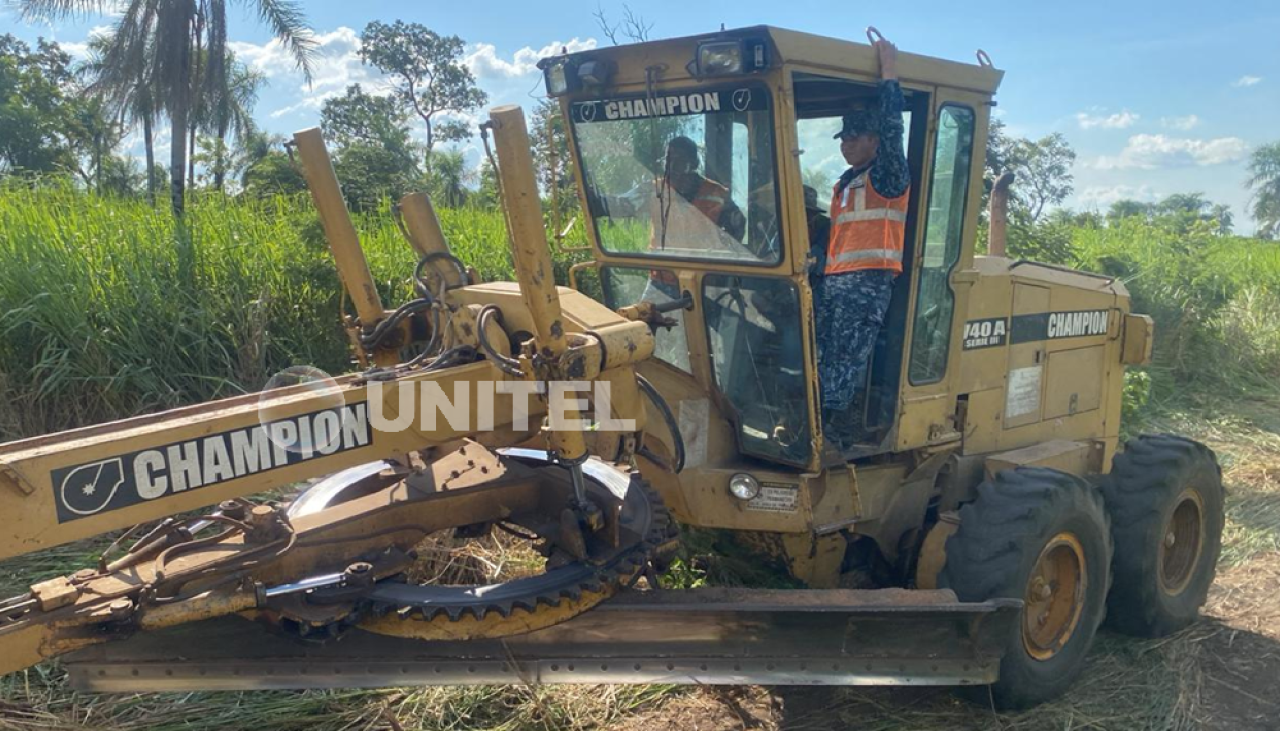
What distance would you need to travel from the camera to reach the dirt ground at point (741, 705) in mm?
3367

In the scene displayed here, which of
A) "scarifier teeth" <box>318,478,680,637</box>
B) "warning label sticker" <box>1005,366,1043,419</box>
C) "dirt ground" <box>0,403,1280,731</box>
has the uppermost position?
"warning label sticker" <box>1005,366,1043,419</box>

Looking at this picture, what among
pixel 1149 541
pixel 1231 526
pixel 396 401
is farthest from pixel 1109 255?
pixel 396 401

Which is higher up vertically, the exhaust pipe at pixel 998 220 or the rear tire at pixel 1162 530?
the exhaust pipe at pixel 998 220

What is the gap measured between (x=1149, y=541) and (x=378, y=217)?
558cm

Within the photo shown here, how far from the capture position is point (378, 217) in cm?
727

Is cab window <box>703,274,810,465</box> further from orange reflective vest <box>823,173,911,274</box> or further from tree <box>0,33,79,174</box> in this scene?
tree <box>0,33,79,174</box>

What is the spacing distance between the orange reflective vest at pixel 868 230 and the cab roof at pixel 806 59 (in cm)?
43

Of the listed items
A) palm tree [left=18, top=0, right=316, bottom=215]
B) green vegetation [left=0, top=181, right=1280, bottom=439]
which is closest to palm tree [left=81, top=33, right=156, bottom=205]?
palm tree [left=18, top=0, right=316, bottom=215]

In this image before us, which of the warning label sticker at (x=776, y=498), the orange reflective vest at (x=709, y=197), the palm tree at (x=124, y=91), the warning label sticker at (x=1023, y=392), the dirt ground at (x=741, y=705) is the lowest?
the dirt ground at (x=741, y=705)

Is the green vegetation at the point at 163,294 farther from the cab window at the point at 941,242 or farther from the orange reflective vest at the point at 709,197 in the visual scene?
the cab window at the point at 941,242

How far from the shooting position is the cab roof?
3088mm

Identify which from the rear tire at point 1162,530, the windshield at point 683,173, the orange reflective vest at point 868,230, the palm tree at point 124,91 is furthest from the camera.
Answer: the palm tree at point 124,91

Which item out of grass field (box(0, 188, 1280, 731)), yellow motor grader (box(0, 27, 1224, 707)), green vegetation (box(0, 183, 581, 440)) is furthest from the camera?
green vegetation (box(0, 183, 581, 440))

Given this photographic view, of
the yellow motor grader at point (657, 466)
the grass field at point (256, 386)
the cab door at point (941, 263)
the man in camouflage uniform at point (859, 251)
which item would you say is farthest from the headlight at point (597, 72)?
the grass field at point (256, 386)
